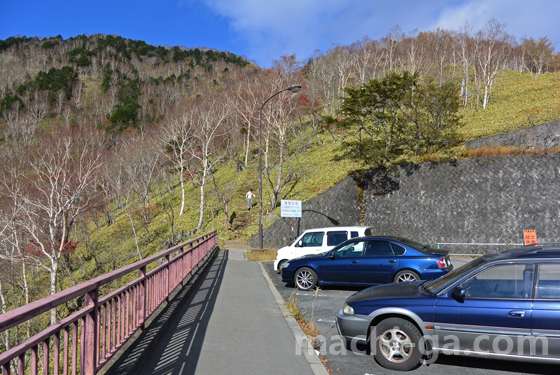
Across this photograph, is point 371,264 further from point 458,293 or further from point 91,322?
point 91,322

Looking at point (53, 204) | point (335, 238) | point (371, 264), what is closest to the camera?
point (371, 264)

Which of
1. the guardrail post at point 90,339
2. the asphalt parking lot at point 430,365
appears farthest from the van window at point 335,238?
the guardrail post at point 90,339

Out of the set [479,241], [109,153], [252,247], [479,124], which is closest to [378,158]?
[479,241]

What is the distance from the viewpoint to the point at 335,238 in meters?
12.4

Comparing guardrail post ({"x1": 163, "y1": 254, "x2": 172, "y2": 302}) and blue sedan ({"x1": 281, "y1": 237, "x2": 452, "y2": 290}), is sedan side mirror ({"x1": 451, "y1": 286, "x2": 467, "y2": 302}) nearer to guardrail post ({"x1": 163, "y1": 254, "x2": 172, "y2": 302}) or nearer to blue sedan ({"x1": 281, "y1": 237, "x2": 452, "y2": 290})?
blue sedan ({"x1": 281, "y1": 237, "x2": 452, "y2": 290})

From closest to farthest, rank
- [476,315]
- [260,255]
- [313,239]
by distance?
[476,315], [313,239], [260,255]

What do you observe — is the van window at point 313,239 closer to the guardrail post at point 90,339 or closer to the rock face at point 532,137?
the guardrail post at point 90,339

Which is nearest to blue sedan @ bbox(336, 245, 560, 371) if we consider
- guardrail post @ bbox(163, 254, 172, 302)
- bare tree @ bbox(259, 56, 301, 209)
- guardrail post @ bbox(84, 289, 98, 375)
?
guardrail post @ bbox(84, 289, 98, 375)

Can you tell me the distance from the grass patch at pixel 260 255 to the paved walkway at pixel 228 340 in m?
9.55

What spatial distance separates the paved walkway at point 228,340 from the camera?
4.74 m

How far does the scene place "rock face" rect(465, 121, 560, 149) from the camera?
25312mm

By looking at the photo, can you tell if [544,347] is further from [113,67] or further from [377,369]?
[113,67]

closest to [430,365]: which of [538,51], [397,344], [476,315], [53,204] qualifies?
[397,344]

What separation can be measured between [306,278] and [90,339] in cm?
714
